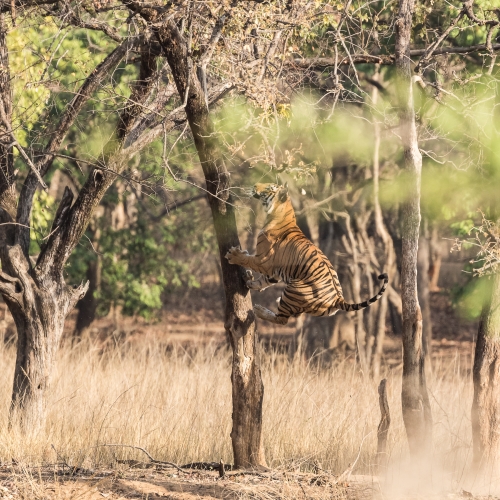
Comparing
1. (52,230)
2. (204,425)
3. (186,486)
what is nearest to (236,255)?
(186,486)

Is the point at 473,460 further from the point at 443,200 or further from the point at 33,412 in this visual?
the point at 443,200

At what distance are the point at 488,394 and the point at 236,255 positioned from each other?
9.03 ft

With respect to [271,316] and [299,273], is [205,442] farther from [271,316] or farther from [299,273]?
[299,273]

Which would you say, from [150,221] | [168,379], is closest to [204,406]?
[168,379]

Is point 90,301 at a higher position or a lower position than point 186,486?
higher

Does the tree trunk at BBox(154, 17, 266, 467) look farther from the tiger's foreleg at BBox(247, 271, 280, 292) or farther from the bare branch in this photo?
the bare branch

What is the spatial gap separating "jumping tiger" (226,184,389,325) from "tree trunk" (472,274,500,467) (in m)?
1.77

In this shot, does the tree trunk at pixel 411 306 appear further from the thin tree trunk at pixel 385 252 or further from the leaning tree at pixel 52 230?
the thin tree trunk at pixel 385 252

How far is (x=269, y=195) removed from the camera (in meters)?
6.68

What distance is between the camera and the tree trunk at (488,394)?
7688mm

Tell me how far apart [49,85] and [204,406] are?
371 centimetres

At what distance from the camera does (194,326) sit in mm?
28000

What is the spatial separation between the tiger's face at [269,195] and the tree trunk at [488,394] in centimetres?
224

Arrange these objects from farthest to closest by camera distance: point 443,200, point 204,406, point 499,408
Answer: point 443,200 → point 204,406 → point 499,408
